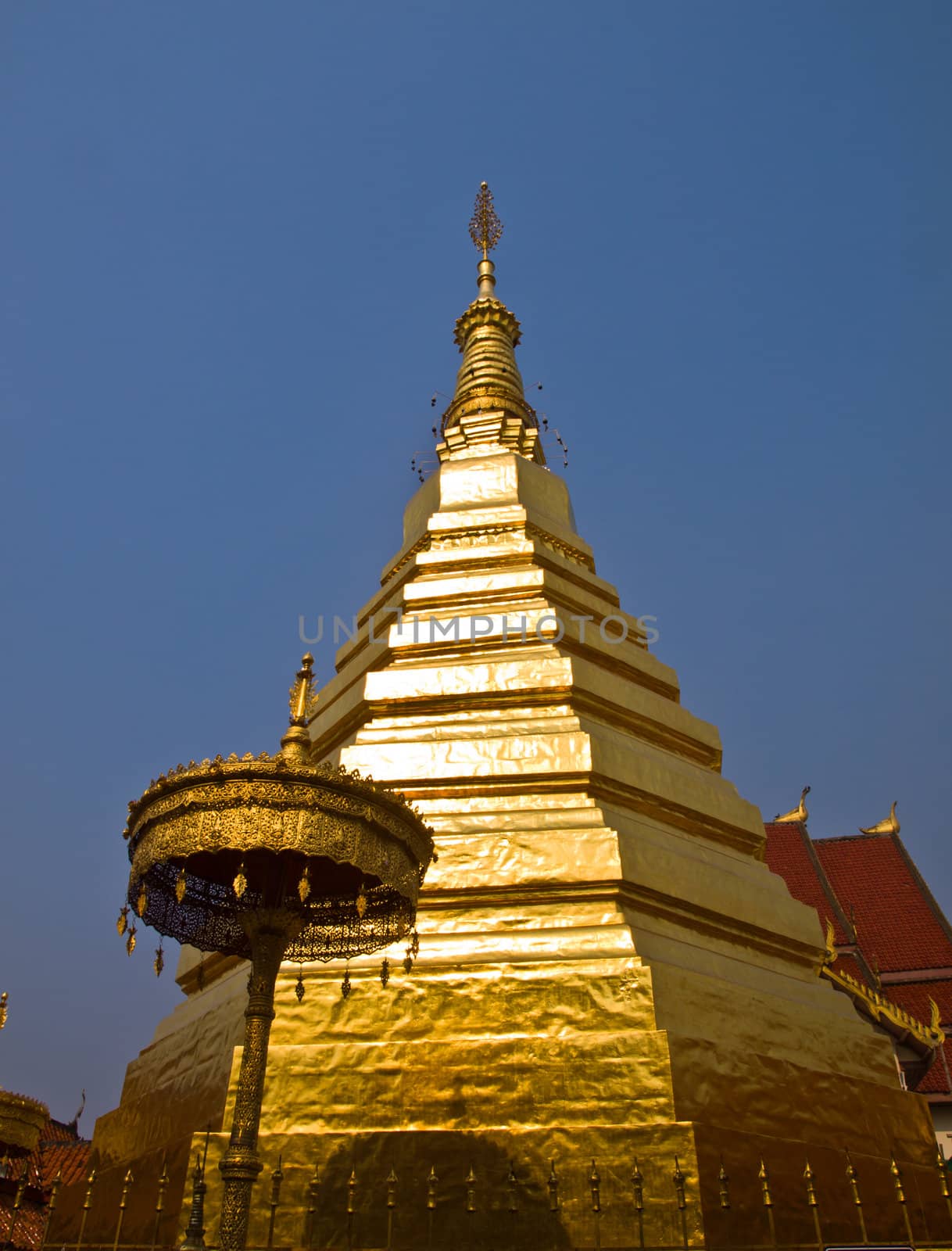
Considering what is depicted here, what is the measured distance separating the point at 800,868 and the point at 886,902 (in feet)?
4.88

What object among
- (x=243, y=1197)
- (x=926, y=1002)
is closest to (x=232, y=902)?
(x=243, y=1197)

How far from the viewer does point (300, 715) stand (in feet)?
20.7

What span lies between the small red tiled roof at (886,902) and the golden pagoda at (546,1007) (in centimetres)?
767

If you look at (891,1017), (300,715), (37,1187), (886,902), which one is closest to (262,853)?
(300,715)

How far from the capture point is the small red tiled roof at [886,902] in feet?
53.4

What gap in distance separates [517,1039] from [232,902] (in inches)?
76.2

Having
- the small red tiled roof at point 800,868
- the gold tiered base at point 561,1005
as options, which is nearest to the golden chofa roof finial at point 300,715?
the gold tiered base at point 561,1005

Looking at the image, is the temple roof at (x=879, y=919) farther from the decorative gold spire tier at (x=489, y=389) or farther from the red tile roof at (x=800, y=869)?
the decorative gold spire tier at (x=489, y=389)

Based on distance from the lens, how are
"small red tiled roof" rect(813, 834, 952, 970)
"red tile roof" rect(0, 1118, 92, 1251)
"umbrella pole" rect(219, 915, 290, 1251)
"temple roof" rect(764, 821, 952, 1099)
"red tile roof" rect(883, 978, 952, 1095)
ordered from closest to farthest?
"umbrella pole" rect(219, 915, 290, 1251) → "red tile roof" rect(0, 1118, 92, 1251) → "red tile roof" rect(883, 978, 952, 1095) → "temple roof" rect(764, 821, 952, 1099) → "small red tiled roof" rect(813, 834, 952, 970)

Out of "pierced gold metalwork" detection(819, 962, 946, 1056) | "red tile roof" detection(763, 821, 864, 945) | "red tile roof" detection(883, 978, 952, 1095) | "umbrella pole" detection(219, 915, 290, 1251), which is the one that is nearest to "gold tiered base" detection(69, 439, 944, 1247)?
"umbrella pole" detection(219, 915, 290, 1251)

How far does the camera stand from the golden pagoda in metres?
6.21

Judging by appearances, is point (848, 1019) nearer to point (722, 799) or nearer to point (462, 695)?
point (722, 799)

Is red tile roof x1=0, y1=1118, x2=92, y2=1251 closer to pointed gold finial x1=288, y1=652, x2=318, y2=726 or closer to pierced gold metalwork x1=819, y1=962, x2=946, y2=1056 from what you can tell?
pointed gold finial x1=288, y1=652, x2=318, y2=726

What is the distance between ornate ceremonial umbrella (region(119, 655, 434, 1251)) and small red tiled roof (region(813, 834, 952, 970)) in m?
12.5
